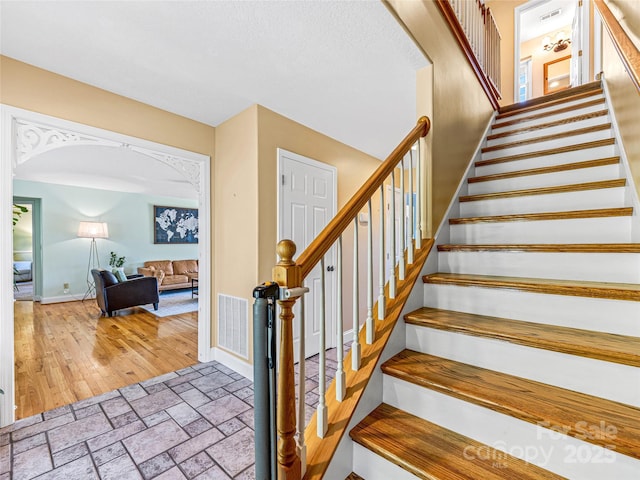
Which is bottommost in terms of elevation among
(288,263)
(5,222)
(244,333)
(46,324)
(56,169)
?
(46,324)

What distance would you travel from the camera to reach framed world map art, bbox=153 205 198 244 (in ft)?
23.6

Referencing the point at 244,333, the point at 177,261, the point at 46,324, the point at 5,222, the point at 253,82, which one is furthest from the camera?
the point at 177,261

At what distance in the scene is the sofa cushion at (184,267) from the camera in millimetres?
7059

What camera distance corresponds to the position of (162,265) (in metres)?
6.90

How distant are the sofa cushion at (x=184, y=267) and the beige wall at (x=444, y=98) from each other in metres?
6.62

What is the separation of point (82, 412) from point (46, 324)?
10.6 ft

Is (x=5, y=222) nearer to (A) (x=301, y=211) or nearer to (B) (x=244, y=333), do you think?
(B) (x=244, y=333)

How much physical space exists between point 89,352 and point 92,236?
3726 millimetres

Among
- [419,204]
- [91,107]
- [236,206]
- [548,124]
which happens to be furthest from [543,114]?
[91,107]

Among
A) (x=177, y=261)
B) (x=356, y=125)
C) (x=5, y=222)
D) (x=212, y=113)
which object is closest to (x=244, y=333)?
(x=5, y=222)

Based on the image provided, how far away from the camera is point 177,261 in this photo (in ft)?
23.6

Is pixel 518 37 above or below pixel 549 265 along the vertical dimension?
above

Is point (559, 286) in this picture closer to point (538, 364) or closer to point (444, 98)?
point (538, 364)

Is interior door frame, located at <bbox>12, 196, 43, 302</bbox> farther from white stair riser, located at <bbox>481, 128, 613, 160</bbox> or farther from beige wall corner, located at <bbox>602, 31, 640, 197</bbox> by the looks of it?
beige wall corner, located at <bbox>602, 31, 640, 197</bbox>
